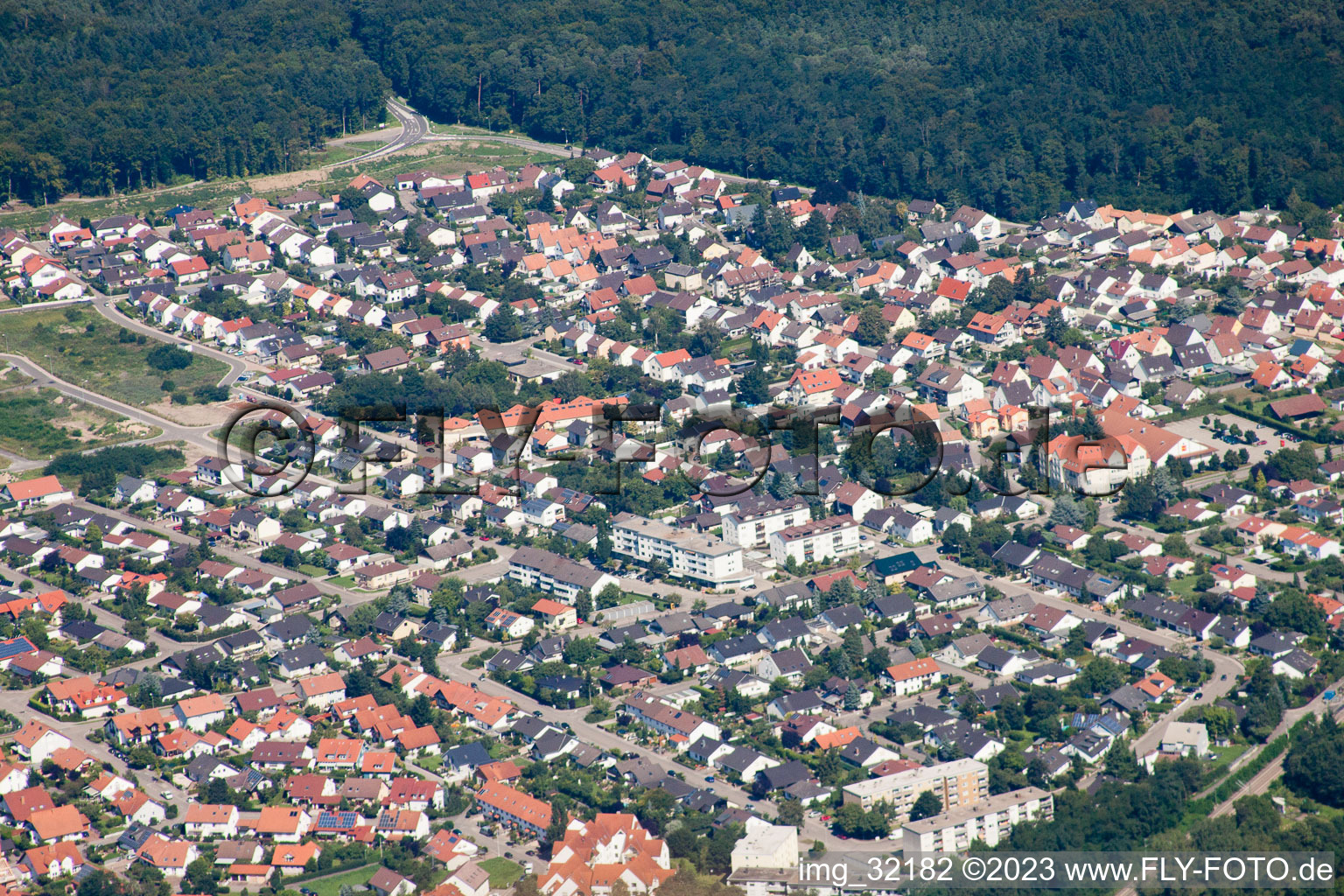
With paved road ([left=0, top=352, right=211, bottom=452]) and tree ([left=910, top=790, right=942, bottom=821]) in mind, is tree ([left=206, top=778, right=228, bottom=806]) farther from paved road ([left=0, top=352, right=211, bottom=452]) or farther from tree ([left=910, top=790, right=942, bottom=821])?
paved road ([left=0, top=352, right=211, bottom=452])

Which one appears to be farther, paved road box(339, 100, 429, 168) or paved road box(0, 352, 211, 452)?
paved road box(339, 100, 429, 168)

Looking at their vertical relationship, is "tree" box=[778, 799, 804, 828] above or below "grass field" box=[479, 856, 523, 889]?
above

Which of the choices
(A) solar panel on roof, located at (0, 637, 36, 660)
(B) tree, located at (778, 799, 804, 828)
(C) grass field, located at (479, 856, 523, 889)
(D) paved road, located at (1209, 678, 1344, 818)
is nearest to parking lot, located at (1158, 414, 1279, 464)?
(D) paved road, located at (1209, 678, 1344, 818)

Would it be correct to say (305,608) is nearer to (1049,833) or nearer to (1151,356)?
(1049,833)

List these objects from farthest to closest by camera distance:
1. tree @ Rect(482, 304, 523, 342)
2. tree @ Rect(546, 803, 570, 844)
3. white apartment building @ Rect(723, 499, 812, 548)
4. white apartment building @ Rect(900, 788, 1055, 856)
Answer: tree @ Rect(482, 304, 523, 342) → white apartment building @ Rect(723, 499, 812, 548) → tree @ Rect(546, 803, 570, 844) → white apartment building @ Rect(900, 788, 1055, 856)

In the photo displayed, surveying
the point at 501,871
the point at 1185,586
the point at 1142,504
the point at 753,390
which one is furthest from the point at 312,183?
the point at 501,871

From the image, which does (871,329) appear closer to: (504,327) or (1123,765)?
(504,327)

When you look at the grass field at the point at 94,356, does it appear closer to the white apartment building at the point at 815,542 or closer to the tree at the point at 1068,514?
the white apartment building at the point at 815,542
